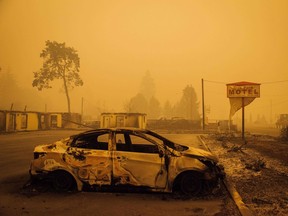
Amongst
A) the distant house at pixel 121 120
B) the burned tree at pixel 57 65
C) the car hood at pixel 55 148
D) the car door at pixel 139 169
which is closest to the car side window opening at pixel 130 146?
the car door at pixel 139 169

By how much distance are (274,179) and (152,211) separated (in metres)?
4.24

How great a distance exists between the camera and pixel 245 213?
5312mm

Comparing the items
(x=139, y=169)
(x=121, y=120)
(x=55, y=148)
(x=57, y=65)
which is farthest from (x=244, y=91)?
(x=57, y=65)

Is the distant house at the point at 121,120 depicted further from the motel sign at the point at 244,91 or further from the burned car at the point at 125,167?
the burned car at the point at 125,167

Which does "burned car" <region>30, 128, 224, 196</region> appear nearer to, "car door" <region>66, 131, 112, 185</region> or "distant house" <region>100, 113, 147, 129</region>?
"car door" <region>66, 131, 112, 185</region>

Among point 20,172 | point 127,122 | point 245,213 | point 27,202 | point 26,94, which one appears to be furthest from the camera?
point 26,94

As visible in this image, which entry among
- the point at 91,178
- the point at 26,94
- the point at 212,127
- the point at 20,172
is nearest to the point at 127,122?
the point at 212,127

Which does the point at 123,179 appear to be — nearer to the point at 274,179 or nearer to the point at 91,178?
the point at 91,178

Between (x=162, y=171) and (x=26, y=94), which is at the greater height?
(x=26, y=94)

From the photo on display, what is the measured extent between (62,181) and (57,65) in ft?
212

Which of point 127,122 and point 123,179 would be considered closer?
point 123,179

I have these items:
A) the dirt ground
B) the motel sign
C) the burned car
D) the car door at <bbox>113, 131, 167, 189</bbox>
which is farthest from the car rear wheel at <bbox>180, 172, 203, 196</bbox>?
the motel sign

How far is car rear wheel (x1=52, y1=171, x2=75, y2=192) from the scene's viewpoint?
270 inches

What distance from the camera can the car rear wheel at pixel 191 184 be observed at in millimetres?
6637
